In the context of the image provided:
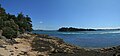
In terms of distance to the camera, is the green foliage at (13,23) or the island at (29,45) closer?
the island at (29,45)

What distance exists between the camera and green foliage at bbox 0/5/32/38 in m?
50.6

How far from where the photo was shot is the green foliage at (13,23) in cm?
5062

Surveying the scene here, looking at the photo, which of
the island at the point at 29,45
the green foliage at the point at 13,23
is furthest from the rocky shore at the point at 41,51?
the green foliage at the point at 13,23

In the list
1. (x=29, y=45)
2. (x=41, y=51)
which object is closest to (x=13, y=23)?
(x=29, y=45)

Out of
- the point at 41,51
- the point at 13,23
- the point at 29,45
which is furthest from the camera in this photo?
the point at 13,23

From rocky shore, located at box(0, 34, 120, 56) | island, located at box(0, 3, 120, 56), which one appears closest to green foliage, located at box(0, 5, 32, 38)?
island, located at box(0, 3, 120, 56)

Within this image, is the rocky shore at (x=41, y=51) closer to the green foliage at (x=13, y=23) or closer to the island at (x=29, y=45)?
the island at (x=29, y=45)

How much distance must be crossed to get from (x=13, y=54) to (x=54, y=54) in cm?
584

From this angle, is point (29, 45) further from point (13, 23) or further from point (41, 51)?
point (13, 23)

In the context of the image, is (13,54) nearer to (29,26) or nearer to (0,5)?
(0,5)

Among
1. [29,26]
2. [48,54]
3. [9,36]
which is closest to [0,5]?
[29,26]

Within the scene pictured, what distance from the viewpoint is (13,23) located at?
5834 centimetres

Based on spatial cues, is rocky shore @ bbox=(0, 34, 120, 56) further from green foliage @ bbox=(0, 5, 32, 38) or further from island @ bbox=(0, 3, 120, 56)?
green foliage @ bbox=(0, 5, 32, 38)

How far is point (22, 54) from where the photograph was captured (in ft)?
108
